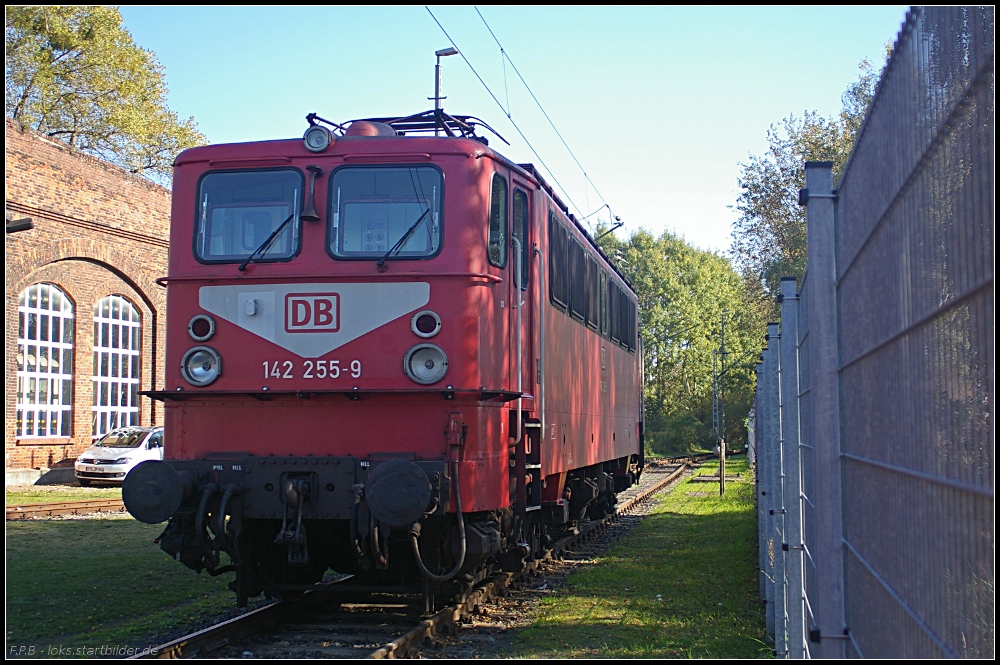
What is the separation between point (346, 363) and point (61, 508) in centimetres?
1286

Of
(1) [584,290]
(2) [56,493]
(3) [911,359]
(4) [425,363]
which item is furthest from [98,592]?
(2) [56,493]

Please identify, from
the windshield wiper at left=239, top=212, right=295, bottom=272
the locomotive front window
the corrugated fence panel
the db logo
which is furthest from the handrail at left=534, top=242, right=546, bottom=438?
the corrugated fence panel

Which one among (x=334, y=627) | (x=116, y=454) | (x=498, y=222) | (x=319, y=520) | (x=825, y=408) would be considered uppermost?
(x=498, y=222)

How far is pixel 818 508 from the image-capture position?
4344mm

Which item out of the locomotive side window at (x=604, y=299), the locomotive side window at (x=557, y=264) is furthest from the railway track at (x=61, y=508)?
the locomotive side window at (x=557, y=264)

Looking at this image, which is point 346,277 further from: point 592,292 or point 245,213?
point 592,292

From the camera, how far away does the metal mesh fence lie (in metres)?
2.43

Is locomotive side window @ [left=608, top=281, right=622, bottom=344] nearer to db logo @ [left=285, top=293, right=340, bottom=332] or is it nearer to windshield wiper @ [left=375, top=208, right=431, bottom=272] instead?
windshield wiper @ [left=375, top=208, right=431, bottom=272]

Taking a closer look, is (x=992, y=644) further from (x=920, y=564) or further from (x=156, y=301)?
(x=156, y=301)

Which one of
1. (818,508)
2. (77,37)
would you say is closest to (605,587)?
(818,508)

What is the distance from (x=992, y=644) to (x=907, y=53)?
1766 mm

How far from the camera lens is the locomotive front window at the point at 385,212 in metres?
7.89

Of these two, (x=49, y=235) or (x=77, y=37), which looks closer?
(x=49, y=235)

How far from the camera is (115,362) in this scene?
27.0m
